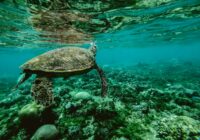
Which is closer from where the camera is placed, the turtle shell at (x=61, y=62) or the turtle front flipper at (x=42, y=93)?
the turtle front flipper at (x=42, y=93)

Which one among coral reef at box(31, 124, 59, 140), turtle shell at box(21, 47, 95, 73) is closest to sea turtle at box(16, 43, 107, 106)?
turtle shell at box(21, 47, 95, 73)

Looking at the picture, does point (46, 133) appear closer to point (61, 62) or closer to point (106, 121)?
point (106, 121)

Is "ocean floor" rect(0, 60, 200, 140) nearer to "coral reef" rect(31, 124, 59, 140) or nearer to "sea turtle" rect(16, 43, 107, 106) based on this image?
"coral reef" rect(31, 124, 59, 140)

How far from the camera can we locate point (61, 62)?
5.95 metres

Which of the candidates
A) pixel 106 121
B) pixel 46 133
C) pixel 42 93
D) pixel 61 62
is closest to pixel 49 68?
pixel 61 62

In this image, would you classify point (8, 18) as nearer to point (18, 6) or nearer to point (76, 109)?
point (18, 6)

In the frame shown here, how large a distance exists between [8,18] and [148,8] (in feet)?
34.7

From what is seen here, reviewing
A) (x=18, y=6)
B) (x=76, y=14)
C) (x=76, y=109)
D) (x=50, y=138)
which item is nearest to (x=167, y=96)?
(x=76, y=109)

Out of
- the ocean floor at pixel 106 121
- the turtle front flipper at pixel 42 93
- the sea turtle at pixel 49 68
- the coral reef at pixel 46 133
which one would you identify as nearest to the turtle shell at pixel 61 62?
the sea turtle at pixel 49 68

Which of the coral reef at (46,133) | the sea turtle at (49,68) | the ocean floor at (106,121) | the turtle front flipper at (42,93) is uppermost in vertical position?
the sea turtle at (49,68)

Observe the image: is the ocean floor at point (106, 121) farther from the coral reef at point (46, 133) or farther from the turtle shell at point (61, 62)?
the turtle shell at point (61, 62)

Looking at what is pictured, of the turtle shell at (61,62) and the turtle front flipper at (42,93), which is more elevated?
the turtle shell at (61,62)

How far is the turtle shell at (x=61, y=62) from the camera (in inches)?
223

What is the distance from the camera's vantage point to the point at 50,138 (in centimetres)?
503
